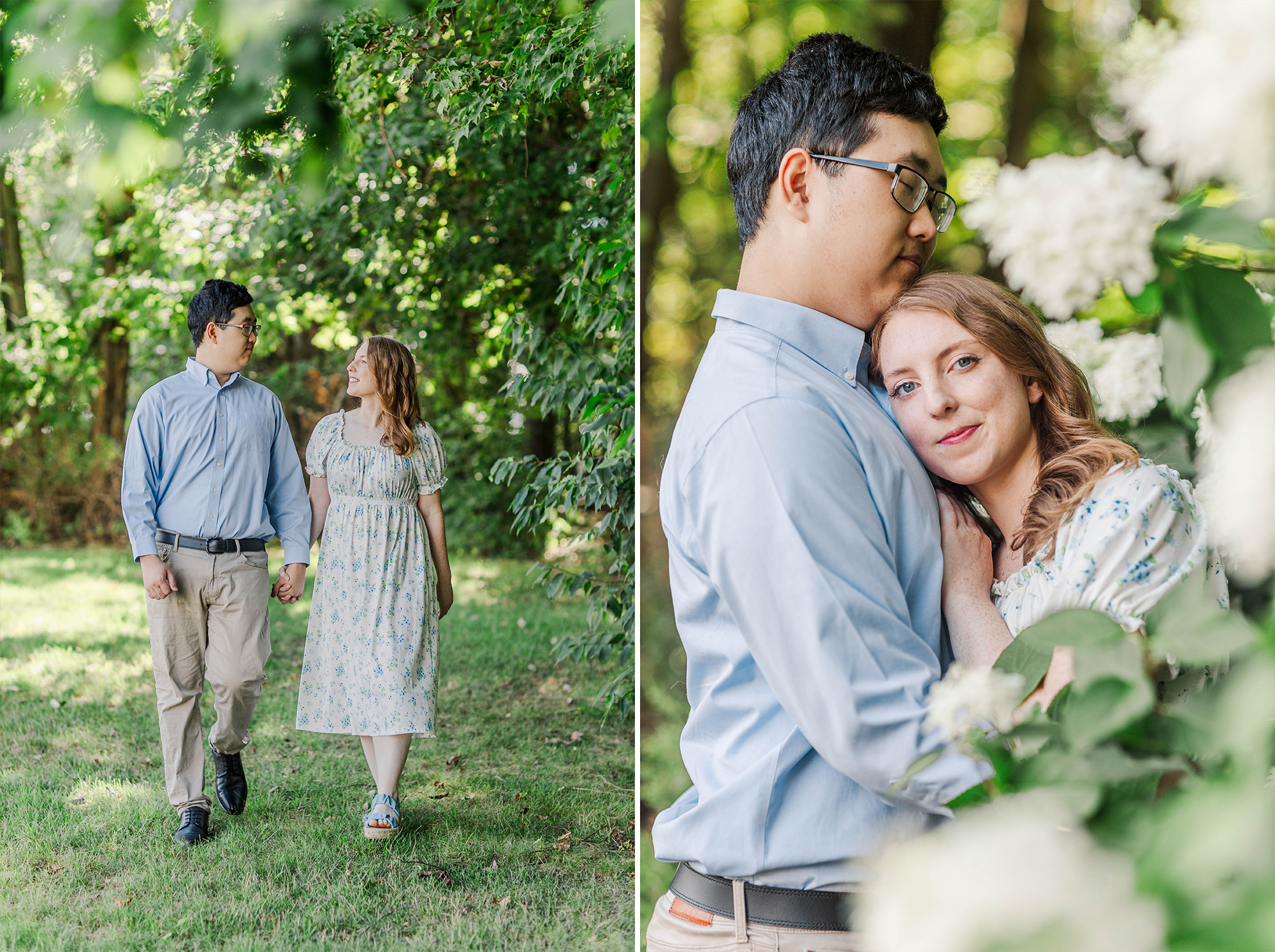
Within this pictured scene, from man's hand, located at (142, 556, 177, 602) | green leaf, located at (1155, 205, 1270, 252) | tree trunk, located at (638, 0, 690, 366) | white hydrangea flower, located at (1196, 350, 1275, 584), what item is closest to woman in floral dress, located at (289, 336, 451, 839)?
man's hand, located at (142, 556, 177, 602)

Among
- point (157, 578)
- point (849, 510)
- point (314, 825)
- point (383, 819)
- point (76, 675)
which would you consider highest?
point (849, 510)

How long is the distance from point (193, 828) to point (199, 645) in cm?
62

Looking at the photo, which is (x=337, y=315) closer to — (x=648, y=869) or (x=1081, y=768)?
(x=648, y=869)

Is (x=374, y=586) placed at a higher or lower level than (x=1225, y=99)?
lower

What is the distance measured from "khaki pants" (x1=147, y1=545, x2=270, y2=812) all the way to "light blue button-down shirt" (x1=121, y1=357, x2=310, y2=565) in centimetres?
11

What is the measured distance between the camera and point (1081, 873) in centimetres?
45

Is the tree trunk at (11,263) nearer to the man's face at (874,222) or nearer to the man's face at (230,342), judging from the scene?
the man's face at (230,342)

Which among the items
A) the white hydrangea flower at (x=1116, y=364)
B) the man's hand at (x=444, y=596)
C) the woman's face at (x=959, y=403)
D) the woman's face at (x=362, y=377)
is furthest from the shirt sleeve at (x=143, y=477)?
the white hydrangea flower at (x=1116, y=364)

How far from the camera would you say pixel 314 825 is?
3729mm

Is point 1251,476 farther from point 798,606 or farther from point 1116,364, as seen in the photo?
point 1116,364

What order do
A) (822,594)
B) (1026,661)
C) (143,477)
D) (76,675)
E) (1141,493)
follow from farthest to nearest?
(76,675)
(143,477)
(1141,493)
(822,594)
(1026,661)

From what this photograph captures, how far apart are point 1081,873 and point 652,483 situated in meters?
3.03

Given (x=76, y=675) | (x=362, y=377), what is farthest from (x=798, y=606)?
(x=76, y=675)

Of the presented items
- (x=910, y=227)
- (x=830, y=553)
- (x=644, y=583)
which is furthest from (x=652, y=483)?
(x=830, y=553)
